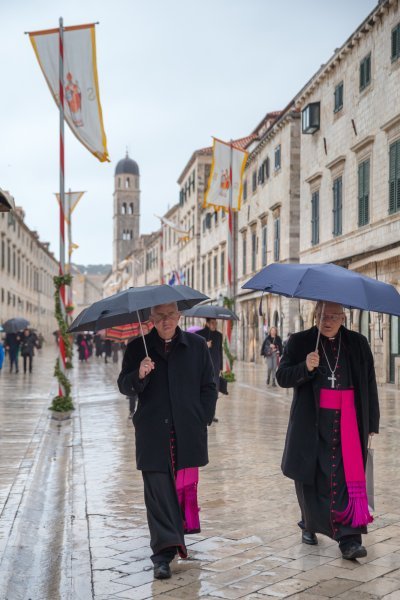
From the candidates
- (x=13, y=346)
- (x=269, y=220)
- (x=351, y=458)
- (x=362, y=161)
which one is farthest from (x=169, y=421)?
(x=269, y=220)

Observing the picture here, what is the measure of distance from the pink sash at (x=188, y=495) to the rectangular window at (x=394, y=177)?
1717 centimetres

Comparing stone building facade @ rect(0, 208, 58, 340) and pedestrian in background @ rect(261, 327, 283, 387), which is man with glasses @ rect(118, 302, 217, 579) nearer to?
pedestrian in background @ rect(261, 327, 283, 387)

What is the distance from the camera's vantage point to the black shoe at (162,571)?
513cm

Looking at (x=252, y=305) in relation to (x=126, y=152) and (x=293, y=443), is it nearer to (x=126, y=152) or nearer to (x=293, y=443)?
(x=293, y=443)

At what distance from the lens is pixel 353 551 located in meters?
5.41

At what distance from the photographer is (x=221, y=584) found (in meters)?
5.01

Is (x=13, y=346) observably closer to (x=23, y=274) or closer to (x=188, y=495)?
(x=188, y=495)

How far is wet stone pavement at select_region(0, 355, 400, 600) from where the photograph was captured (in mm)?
5012

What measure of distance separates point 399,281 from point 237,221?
2285cm

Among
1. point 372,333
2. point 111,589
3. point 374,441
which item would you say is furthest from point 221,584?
point 372,333

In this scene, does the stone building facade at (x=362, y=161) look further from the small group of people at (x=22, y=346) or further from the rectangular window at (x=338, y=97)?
the small group of people at (x=22, y=346)

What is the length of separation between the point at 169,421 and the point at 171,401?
130mm

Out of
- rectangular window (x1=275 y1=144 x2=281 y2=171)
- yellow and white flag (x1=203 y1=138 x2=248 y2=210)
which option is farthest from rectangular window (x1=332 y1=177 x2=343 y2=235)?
rectangular window (x1=275 y1=144 x2=281 y2=171)

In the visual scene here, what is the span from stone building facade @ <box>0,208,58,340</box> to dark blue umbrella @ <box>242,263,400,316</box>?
33503 mm
